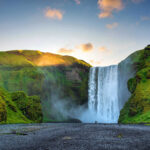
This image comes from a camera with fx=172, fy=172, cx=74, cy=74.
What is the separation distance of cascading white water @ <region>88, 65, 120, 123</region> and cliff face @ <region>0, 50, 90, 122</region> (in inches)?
272

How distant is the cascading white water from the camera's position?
77225mm

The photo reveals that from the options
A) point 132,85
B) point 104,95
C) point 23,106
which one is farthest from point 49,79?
point 132,85

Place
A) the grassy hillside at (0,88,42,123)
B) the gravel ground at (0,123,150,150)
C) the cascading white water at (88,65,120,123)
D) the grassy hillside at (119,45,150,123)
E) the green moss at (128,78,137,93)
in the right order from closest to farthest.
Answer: the gravel ground at (0,123,150,150) → the grassy hillside at (119,45,150,123) → the grassy hillside at (0,88,42,123) → the green moss at (128,78,137,93) → the cascading white water at (88,65,120,123)

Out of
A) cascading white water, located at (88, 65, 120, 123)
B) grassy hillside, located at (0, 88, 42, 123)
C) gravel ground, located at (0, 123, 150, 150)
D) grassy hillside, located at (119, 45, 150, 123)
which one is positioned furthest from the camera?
cascading white water, located at (88, 65, 120, 123)

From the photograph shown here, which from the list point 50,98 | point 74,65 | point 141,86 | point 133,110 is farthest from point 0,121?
point 74,65

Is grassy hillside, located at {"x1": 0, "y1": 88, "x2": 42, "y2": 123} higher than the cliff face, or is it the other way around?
the cliff face

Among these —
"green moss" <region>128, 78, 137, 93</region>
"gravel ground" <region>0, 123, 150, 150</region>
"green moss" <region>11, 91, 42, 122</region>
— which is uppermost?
"green moss" <region>128, 78, 137, 93</region>

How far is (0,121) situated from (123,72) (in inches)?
2167

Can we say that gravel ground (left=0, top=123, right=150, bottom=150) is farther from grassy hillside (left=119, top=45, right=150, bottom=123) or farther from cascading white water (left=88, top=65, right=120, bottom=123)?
cascading white water (left=88, top=65, right=120, bottom=123)

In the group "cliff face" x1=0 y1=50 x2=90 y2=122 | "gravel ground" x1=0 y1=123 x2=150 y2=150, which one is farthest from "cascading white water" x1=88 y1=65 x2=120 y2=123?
"gravel ground" x1=0 y1=123 x2=150 y2=150

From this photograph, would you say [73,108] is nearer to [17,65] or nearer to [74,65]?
[74,65]

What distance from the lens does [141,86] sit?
160 ft

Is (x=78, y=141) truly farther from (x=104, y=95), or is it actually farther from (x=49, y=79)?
(x=49, y=79)

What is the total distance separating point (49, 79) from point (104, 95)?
106ft
